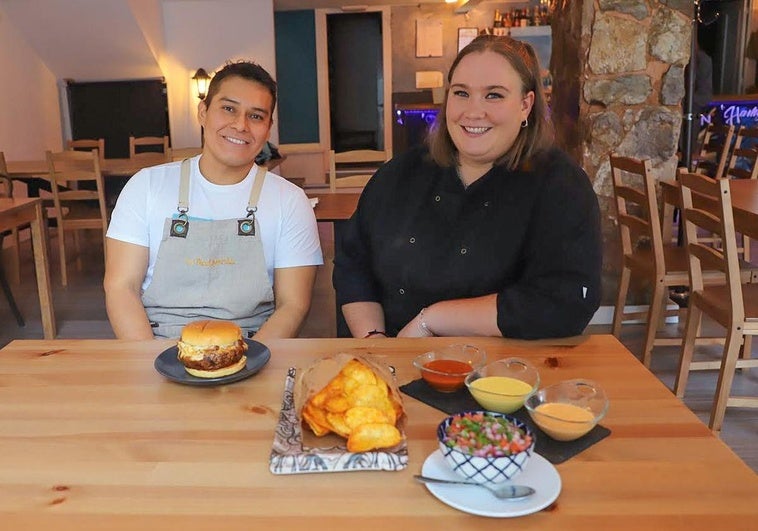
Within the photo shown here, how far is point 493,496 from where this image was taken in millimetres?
891

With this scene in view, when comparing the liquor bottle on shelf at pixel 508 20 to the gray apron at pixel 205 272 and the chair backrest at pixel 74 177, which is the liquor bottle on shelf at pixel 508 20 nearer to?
the chair backrest at pixel 74 177

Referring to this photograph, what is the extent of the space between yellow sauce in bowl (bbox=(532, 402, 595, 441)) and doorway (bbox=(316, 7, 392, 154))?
8.33 m

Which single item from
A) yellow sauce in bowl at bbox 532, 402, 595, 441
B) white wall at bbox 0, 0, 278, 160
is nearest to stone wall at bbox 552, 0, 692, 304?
yellow sauce in bowl at bbox 532, 402, 595, 441

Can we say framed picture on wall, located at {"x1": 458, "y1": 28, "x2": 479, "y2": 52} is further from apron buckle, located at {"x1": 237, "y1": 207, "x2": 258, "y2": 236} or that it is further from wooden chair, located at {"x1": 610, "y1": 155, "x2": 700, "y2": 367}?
apron buckle, located at {"x1": 237, "y1": 207, "x2": 258, "y2": 236}

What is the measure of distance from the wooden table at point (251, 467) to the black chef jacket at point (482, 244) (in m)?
0.23

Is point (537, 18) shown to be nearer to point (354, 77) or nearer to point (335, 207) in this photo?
point (354, 77)

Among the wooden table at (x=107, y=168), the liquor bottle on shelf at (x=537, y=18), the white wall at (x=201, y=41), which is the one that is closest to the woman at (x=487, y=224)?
the wooden table at (x=107, y=168)

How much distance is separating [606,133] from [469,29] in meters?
6.36

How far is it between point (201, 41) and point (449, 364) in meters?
7.37

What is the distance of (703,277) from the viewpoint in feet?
9.81

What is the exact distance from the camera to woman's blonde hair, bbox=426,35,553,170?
168cm

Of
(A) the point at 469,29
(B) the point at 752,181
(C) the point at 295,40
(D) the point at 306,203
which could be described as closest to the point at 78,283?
(D) the point at 306,203

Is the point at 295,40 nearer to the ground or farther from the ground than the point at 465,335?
farther from the ground

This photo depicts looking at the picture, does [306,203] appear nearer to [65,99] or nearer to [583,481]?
[583,481]
